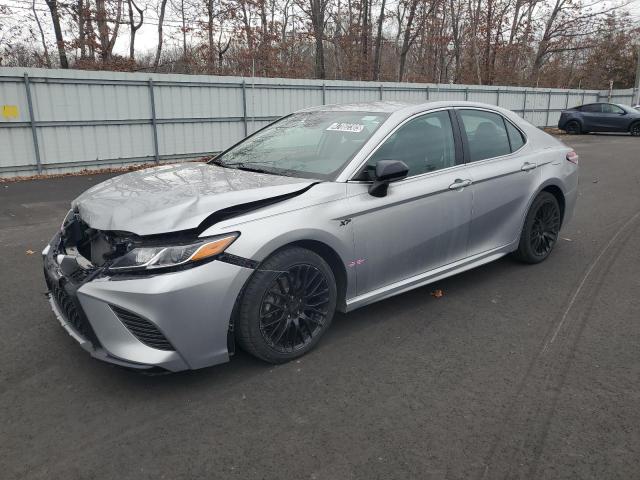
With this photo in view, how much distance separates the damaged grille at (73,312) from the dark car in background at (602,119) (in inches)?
1021

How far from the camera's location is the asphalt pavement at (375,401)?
2426 mm

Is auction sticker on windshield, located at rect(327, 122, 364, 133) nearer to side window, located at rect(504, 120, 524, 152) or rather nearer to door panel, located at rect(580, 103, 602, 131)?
side window, located at rect(504, 120, 524, 152)

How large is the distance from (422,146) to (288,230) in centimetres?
153

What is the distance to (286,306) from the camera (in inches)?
126

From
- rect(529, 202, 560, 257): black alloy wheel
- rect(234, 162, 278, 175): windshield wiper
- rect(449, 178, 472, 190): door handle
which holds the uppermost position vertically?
rect(234, 162, 278, 175): windshield wiper

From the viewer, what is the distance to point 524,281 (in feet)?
15.9

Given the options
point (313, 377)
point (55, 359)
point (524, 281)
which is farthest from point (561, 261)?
point (55, 359)

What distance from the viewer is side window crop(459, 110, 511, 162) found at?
14.8ft

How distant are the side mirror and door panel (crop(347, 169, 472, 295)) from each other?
51mm

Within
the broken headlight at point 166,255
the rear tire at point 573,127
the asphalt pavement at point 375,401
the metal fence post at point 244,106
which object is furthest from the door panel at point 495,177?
the rear tire at point 573,127

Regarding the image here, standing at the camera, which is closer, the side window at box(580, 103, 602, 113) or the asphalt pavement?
the asphalt pavement

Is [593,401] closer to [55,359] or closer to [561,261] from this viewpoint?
[561,261]

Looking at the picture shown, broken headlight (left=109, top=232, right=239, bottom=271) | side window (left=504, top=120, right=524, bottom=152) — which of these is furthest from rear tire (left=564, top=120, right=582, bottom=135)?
broken headlight (left=109, top=232, right=239, bottom=271)

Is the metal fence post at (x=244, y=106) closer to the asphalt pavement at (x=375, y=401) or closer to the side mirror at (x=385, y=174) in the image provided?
the asphalt pavement at (x=375, y=401)
